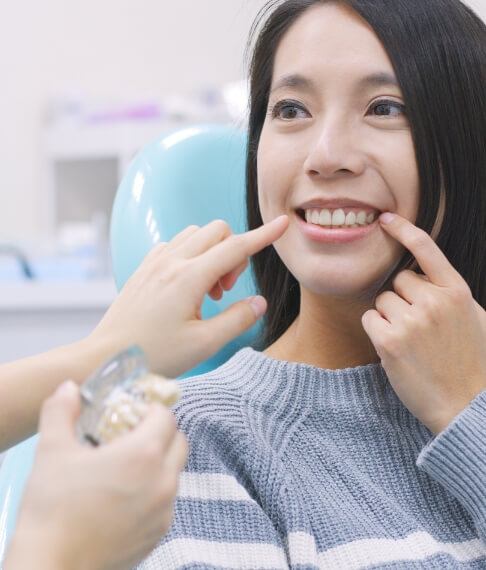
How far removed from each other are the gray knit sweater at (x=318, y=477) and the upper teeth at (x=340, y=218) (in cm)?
17

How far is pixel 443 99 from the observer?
3.18ft

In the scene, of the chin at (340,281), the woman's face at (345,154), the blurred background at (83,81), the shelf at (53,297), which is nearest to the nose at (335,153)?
the woman's face at (345,154)

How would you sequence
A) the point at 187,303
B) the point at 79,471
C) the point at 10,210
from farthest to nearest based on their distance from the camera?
the point at 10,210
the point at 187,303
the point at 79,471

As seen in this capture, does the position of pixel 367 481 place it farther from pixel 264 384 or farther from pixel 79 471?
pixel 79 471

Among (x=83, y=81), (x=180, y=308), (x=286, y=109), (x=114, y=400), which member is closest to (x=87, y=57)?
(x=83, y=81)

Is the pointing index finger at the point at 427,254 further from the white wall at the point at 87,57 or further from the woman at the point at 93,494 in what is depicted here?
the white wall at the point at 87,57

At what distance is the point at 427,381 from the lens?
3.00 ft

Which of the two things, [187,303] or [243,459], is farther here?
[243,459]

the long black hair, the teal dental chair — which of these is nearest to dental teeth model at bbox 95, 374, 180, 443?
the long black hair

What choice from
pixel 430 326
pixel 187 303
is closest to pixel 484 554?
pixel 430 326

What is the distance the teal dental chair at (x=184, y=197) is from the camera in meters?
1.28

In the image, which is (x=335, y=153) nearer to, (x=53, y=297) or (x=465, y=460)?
(x=465, y=460)

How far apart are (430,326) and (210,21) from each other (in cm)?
349

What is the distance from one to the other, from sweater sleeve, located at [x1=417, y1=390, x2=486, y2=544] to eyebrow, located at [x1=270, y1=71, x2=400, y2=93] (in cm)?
35
